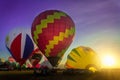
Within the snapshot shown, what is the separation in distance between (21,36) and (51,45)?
21.8 m

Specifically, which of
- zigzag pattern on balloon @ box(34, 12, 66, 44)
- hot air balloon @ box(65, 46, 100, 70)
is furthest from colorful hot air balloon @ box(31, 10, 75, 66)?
hot air balloon @ box(65, 46, 100, 70)

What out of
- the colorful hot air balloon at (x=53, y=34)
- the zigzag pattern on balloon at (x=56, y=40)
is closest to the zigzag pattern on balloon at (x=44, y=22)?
the colorful hot air balloon at (x=53, y=34)

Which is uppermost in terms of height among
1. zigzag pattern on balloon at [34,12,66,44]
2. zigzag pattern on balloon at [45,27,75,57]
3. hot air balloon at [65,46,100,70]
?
Answer: zigzag pattern on balloon at [34,12,66,44]

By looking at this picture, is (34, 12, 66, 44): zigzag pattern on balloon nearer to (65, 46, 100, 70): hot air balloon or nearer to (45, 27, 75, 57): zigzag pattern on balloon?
(45, 27, 75, 57): zigzag pattern on balloon

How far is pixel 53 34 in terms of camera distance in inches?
2299

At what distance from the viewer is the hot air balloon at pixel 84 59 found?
60.2 m

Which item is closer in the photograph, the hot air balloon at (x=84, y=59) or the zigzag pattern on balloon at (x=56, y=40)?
the zigzag pattern on balloon at (x=56, y=40)

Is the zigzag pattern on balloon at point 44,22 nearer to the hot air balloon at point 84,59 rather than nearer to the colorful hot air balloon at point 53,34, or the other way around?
the colorful hot air balloon at point 53,34

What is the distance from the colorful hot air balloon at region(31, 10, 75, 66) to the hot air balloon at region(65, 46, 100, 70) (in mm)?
3442

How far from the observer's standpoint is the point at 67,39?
59.4m

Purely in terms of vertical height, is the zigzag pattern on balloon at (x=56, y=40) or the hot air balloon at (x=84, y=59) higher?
the zigzag pattern on balloon at (x=56, y=40)

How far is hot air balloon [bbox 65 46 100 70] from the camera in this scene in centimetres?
6022

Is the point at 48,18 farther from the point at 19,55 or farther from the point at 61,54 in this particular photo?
the point at 19,55

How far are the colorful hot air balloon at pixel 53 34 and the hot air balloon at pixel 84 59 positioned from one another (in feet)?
11.3
